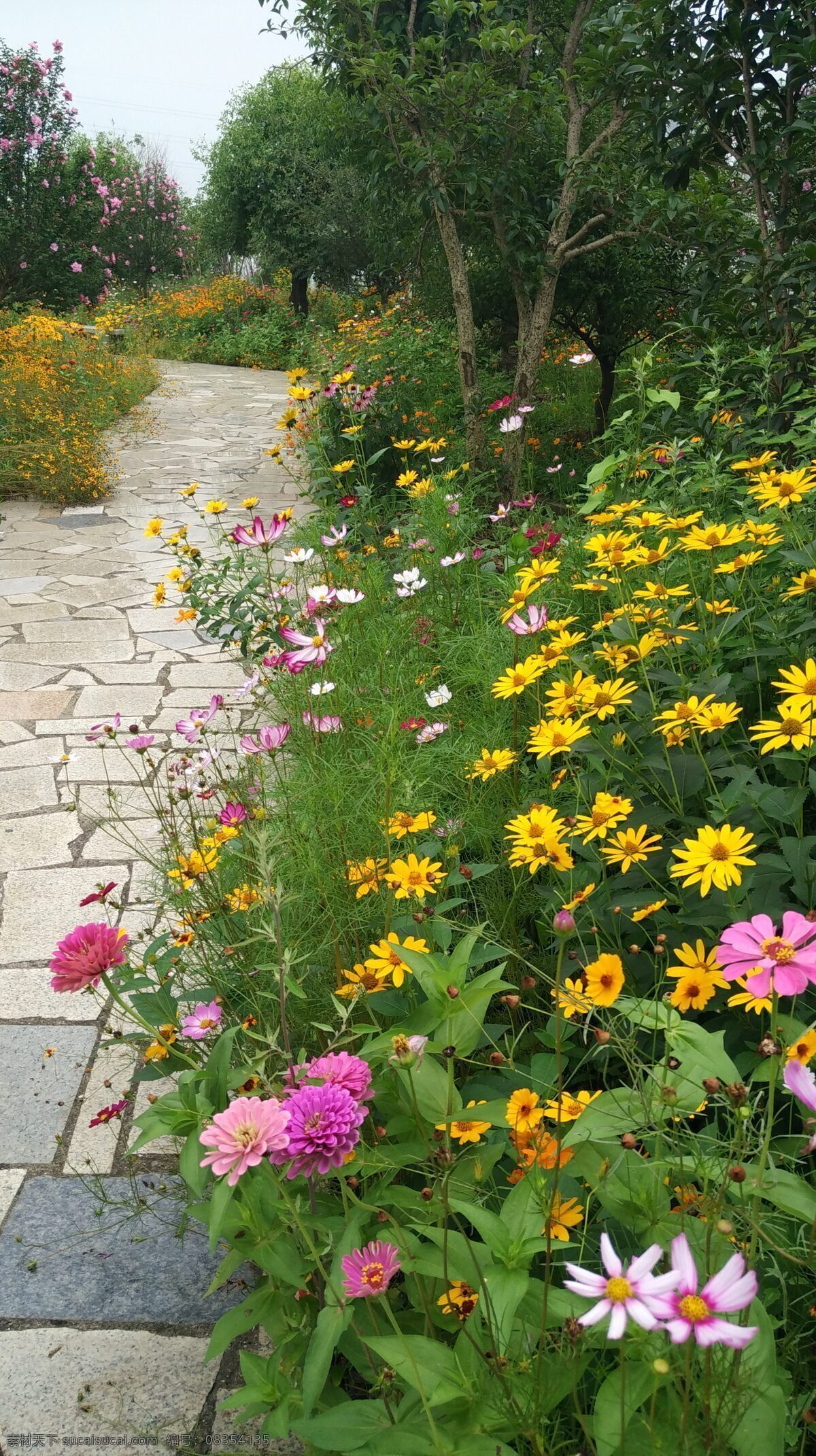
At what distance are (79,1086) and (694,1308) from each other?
5.85 ft

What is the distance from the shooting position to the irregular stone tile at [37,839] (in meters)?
2.99

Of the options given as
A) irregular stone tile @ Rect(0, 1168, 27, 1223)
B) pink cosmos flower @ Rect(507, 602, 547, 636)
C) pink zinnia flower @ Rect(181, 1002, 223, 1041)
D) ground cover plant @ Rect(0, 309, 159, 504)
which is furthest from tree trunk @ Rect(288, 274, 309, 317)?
pink zinnia flower @ Rect(181, 1002, 223, 1041)

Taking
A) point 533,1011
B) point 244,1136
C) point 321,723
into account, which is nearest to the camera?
point 244,1136

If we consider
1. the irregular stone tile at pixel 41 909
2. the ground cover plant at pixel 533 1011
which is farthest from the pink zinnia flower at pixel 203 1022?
the irregular stone tile at pixel 41 909

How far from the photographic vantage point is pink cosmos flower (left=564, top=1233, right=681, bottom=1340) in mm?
629

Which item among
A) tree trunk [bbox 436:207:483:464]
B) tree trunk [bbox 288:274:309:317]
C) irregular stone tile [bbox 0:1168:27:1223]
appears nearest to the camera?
irregular stone tile [bbox 0:1168:27:1223]

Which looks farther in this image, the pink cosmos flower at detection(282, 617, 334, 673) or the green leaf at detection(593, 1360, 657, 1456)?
the pink cosmos flower at detection(282, 617, 334, 673)

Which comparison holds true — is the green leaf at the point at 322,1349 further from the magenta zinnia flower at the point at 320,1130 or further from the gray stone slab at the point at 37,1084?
the gray stone slab at the point at 37,1084

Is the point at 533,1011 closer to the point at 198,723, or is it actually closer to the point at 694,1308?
the point at 198,723

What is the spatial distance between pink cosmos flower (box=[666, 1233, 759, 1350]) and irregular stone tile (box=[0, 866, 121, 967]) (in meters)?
2.19

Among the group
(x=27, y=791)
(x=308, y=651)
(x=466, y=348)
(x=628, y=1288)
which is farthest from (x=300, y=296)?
(x=628, y=1288)

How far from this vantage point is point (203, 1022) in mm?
1554

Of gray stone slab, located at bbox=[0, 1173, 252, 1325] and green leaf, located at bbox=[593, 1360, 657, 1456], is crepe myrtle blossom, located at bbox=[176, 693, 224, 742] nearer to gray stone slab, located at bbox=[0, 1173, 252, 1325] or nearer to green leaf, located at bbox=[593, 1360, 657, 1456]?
gray stone slab, located at bbox=[0, 1173, 252, 1325]

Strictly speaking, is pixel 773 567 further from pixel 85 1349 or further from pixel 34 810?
pixel 34 810
